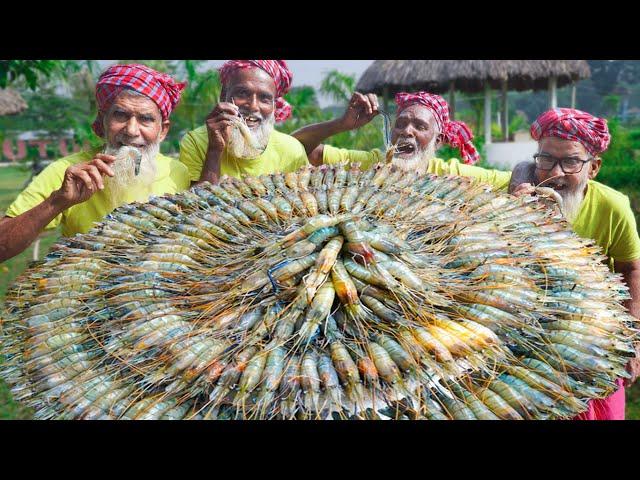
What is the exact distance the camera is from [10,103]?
13.5 metres

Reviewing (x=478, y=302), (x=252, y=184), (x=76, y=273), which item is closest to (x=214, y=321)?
(x=76, y=273)

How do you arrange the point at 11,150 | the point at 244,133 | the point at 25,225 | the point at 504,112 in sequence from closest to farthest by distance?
1. the point at 25,225
2. the point at 244,133
3. the point at 504,112
4. the point at 11,150

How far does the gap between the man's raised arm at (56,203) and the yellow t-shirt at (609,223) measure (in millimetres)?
2602

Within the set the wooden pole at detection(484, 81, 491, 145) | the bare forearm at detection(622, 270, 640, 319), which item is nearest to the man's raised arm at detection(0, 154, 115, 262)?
the bare forearm at detection(622, 270, 640, 319)

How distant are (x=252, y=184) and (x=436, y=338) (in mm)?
1393

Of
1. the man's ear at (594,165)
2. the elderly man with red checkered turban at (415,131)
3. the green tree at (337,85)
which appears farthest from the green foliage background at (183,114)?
the man's ear at (594,165)

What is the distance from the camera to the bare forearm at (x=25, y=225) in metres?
2.76

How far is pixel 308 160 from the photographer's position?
Result: 436 centimetres

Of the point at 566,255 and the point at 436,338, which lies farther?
the point at 566,255

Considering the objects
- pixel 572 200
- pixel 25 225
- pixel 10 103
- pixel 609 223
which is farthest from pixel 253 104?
pixel 10 103

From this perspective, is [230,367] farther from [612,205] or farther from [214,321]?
[612,205]

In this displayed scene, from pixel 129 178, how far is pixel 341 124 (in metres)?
1.58

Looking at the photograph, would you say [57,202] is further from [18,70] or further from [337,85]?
[337,85]

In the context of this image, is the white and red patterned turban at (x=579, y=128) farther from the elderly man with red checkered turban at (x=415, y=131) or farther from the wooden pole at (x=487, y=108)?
the wooden pole at (x=487, y=108)
